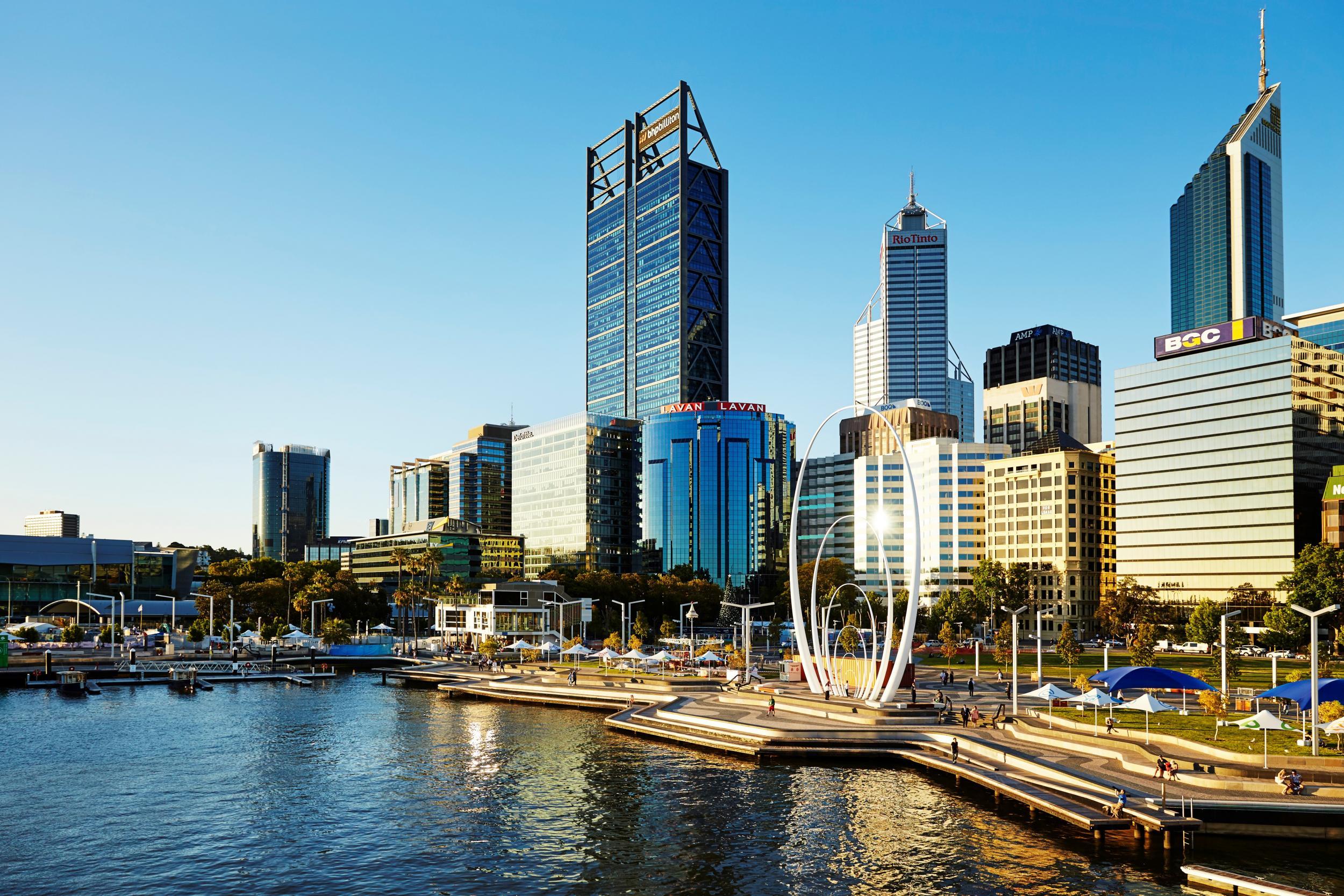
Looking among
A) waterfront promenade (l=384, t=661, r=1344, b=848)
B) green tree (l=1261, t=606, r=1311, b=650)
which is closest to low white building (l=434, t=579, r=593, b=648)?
waterfront promenade (l=384, t=661, r=1344, b=848)

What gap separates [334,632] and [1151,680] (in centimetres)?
12734

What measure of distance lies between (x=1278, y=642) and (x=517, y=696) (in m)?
95.3

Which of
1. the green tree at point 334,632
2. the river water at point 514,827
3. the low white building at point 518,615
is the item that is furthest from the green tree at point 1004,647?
the green tree at point 334,632

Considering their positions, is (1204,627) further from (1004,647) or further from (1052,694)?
(1052,694)

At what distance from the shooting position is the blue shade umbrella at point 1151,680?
6775cm

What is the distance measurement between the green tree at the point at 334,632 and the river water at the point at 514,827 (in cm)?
7696

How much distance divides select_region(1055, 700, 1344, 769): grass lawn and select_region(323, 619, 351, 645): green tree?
119 meters

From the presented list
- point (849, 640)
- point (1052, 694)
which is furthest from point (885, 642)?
point (849, 640)

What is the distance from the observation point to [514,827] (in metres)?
53.6

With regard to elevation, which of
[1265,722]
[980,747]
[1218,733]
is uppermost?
[1265,722]

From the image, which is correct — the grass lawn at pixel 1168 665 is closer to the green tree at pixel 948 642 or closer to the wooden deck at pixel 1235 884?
the green tree at pixel 948 642

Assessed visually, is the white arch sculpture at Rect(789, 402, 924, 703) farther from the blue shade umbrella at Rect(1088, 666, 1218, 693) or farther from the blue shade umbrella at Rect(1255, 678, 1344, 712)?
the blue shade umbrella at Rect(1255, 678, 1344, 712)

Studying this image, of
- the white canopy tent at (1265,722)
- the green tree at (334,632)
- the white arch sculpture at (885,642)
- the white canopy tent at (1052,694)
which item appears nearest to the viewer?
the white canopy tent at (1265,722)

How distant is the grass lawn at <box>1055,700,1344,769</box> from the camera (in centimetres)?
5478
